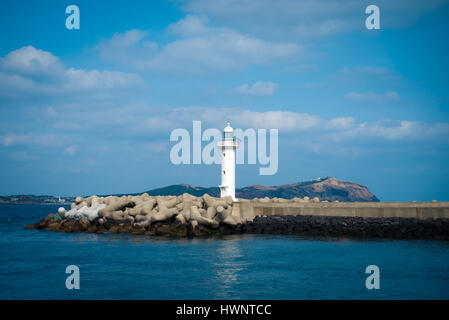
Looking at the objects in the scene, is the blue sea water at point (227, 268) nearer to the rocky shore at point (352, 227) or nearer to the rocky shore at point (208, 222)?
the rocky shore at point (352, 227)

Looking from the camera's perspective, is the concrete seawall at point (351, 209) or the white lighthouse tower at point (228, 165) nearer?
the concrete seawall at point (351, 209)

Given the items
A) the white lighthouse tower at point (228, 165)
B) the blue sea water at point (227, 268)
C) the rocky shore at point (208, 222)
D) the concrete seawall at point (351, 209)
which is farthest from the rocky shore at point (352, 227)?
the white lighthouse tower at point (228, 165)

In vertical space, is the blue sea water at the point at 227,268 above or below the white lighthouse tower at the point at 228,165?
below

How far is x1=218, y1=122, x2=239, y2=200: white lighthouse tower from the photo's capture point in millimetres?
27609

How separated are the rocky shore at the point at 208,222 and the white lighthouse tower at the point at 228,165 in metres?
1.99

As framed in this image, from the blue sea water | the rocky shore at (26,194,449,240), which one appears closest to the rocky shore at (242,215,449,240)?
the rocky shore at (26,194,449,240)

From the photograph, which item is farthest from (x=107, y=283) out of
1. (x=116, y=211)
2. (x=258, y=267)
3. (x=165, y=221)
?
(x=116, y=211)

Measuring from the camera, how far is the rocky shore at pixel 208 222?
20594 millimetres

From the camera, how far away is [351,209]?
22578 millimetres

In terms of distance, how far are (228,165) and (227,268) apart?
13.6 metres

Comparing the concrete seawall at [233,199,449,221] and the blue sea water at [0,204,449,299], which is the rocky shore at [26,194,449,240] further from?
the blue sea water at [0,204,449,299]

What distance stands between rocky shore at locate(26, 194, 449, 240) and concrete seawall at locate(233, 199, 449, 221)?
1.18 ft
